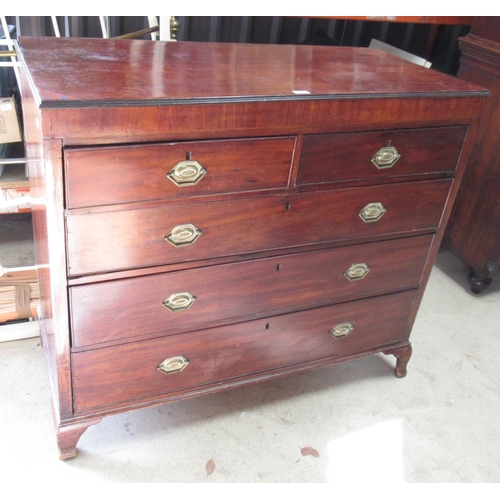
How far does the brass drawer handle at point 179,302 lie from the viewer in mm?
1441

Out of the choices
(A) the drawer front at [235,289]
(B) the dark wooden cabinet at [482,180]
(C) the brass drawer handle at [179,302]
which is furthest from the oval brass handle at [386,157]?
(B) the dark wooden cabinet at [482,180]

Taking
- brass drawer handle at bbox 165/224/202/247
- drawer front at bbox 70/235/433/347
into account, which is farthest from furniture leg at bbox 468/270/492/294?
brass drawer handle at bbox 165/224/202/247

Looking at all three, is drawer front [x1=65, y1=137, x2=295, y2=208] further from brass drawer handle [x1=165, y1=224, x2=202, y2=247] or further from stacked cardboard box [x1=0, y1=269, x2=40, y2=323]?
stacked cardboard box [x1=0, y1=269, x2=40, y2=323]

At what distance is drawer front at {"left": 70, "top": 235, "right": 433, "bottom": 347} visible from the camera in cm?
138

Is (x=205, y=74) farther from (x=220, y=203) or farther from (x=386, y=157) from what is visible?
(x=386, y=157)

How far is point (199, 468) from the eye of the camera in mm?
1585

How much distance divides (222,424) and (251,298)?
0.44 m

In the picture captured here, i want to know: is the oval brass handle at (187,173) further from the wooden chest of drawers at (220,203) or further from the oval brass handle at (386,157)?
the oval brass handle at (386,157)

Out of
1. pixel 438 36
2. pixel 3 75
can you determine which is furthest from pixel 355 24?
pixel 3 75

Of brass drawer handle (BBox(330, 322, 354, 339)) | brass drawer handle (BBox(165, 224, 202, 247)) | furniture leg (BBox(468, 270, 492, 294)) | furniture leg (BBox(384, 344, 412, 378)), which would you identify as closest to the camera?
brass drawer handle (BBox(165, 224, 202, 247))

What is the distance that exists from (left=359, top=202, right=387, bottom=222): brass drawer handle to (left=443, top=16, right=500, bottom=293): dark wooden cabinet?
3.07 ft

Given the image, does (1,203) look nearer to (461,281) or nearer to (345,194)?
(345,194)

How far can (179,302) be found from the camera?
1456mm

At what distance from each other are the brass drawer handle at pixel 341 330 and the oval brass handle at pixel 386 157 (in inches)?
20.2
